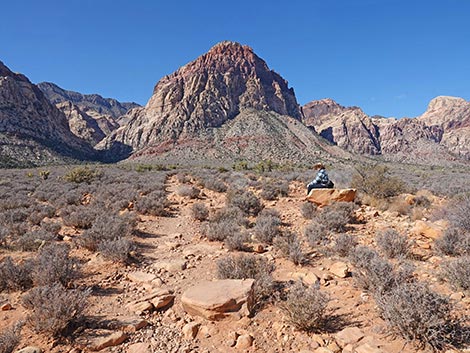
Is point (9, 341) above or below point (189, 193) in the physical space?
below

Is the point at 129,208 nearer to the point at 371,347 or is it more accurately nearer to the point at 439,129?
the point at 371,347

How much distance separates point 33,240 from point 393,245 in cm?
824

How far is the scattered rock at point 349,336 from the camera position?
3258 mm

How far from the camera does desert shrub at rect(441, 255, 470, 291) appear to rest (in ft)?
12.7

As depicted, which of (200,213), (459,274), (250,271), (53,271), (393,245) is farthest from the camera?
(200,213)

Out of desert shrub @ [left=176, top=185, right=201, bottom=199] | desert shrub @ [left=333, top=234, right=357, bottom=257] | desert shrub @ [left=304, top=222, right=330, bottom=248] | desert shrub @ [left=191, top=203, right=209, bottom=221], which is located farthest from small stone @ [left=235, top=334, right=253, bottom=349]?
desert shrub @ [left=176, top=185, right=201, bottom=199]

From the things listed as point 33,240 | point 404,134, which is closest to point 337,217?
point 33,240

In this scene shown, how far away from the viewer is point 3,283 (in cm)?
474

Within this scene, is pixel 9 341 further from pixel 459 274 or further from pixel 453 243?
pixel 453 243

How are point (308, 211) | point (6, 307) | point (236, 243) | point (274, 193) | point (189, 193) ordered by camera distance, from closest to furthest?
point (6, 307) < point (236, 243) < point (308, 211) < point (274, 193) < point (189, 193)

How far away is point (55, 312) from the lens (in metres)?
3.51

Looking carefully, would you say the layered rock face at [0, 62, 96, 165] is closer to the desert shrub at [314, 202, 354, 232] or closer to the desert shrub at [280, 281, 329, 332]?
the desert shrub at [314, 202, 354, 232]

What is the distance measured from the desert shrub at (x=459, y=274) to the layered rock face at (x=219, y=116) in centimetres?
6856

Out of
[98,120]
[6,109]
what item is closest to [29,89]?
[6,109]
